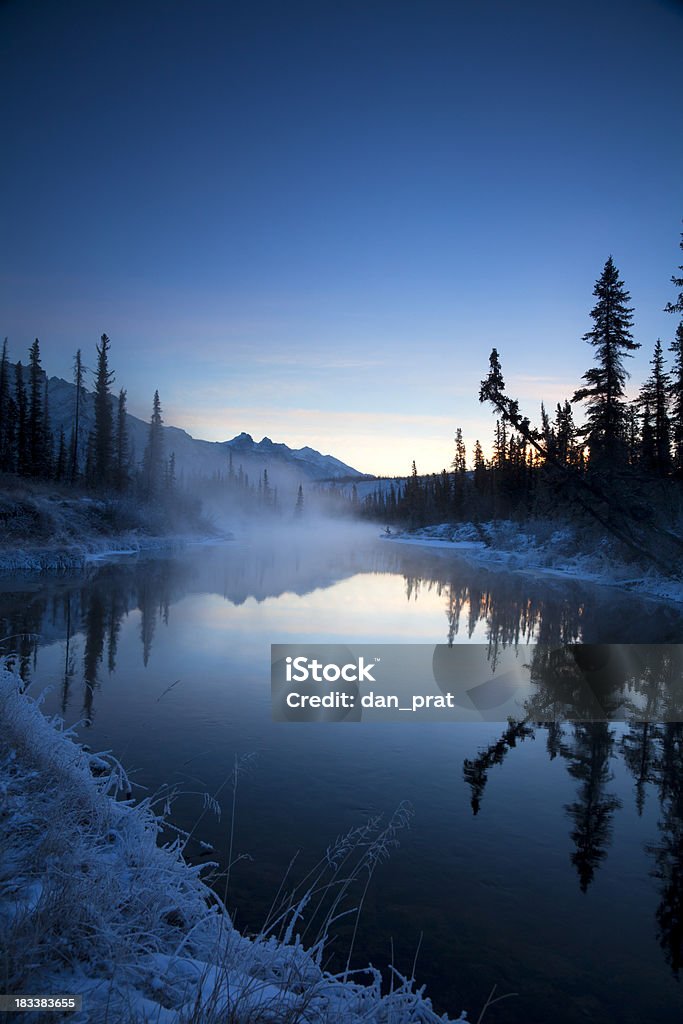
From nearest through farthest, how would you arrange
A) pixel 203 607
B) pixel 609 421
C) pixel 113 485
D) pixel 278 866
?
pixel 278 866 < pixel 203 607 < pixel 609 421 < pixel 113 485

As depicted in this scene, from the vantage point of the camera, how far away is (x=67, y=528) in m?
35.2

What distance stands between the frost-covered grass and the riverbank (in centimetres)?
2589

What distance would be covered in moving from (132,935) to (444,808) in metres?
3.93

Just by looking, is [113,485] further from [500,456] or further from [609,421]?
[500,456]

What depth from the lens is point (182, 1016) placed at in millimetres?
2359

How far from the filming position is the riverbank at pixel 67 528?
93.4ft

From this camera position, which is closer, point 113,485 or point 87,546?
point 87,546

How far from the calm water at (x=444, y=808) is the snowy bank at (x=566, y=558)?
11.3 metres

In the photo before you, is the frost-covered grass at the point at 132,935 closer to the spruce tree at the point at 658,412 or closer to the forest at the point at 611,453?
the forest at the point at 611,453

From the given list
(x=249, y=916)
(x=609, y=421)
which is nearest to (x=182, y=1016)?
(x=249, y=916)

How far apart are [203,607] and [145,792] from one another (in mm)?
12609

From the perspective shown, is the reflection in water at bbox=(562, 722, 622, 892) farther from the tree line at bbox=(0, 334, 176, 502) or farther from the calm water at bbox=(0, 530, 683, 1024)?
the tree line at bbox=(0, 334, 176, 502)

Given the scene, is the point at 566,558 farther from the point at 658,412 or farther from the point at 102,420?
the point at 102,420

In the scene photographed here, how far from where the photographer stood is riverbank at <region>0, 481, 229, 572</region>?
28.5m
